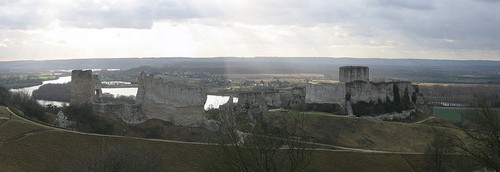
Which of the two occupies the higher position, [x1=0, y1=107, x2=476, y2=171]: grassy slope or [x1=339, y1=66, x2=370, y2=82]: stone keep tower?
[x1=339, y1=66, x2=370, y2=82]: stone keep tower

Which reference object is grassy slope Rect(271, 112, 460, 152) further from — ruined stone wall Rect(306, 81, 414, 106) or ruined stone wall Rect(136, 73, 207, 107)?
ruined stone wall Rect(136, 73, 207, 107)

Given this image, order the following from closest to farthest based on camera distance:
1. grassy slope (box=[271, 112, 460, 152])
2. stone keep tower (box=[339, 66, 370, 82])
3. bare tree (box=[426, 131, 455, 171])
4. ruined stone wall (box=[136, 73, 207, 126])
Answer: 1. bare tree (box=[426, 131, 455, 171])
2. ruined stone wall (box=[136, 73, 207, 126])
3. grassy slope (box=[271, 112, 460, 152])
4. stone keep tower (box=[339, 66, 370, 82])

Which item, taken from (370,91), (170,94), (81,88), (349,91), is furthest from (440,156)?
(81,88)

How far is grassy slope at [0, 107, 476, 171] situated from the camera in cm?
2723

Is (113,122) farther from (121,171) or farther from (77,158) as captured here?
(121,171)

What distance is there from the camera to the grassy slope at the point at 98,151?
89.4 feet

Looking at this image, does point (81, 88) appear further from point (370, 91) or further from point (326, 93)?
point (370, 91)

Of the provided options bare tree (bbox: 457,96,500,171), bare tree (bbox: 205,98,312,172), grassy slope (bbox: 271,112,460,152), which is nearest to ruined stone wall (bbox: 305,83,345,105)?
grassy slope (bbox: 271,112,460,152)

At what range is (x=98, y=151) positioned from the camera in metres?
27.7

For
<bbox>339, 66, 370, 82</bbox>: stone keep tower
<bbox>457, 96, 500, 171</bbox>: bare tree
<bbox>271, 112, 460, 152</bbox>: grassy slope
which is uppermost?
<bbox>339, 66, 370, 82</bbox>: stone keep tower

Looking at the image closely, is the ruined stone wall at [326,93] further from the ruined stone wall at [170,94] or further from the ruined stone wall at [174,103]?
the ruined stone wall at [174,103]

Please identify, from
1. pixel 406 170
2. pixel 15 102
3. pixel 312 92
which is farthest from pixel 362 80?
pixel 15 102

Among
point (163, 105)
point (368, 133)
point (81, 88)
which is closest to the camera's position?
point (163, 105)

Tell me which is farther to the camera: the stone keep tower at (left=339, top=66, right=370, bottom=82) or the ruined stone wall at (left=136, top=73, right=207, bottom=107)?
the stone keep tower at (left=339, top=66, right=370, bottom=82)
